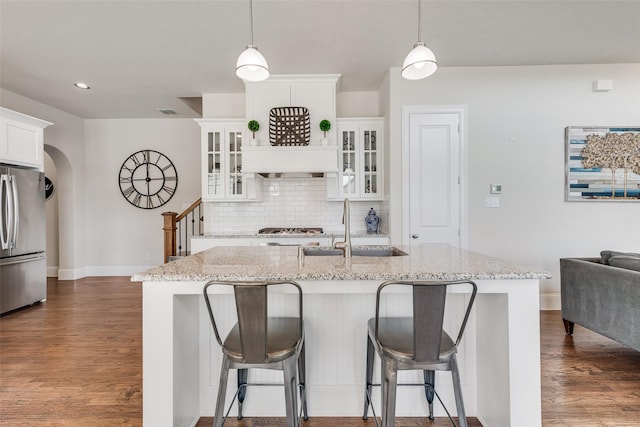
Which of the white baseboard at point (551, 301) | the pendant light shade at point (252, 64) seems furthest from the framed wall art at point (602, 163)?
the pendant light shade at point (252, 64)

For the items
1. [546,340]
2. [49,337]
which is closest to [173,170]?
[49,337]

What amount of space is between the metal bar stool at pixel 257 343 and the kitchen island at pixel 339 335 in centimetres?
17

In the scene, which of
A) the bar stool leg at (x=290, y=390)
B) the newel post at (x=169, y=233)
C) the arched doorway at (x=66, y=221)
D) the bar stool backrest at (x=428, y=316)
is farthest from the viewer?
the arched doorway at (x=66, y=221)

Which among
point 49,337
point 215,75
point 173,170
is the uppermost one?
point 215,75

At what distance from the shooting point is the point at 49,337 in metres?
3.05

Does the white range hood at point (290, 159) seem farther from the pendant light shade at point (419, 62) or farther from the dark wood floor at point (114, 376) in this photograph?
the dark wood floor at point (114, 376)

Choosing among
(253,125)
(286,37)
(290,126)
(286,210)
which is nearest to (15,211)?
(253,125)

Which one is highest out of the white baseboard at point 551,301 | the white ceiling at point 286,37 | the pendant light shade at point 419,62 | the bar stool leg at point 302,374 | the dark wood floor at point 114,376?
the white ceiling at point 286,37

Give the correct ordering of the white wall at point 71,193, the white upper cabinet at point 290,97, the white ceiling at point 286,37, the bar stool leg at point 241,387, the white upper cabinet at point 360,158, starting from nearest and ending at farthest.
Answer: the bar stool leg at point 241,387
the white ceiling at point 286,37
the white upper cabinet at point 290,97
the white upper cabinet at point 360,158
the white wall at point 71,193

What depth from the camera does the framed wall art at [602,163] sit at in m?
3.66

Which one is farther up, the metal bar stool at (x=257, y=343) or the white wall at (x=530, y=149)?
the white wall at (x=530, y=149)

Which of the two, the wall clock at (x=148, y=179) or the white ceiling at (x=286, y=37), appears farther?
the wall clock at (x=148, y=179)

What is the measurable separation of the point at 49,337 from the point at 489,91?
17.4 ft

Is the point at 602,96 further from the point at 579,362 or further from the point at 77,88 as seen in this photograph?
the point at 77,88
